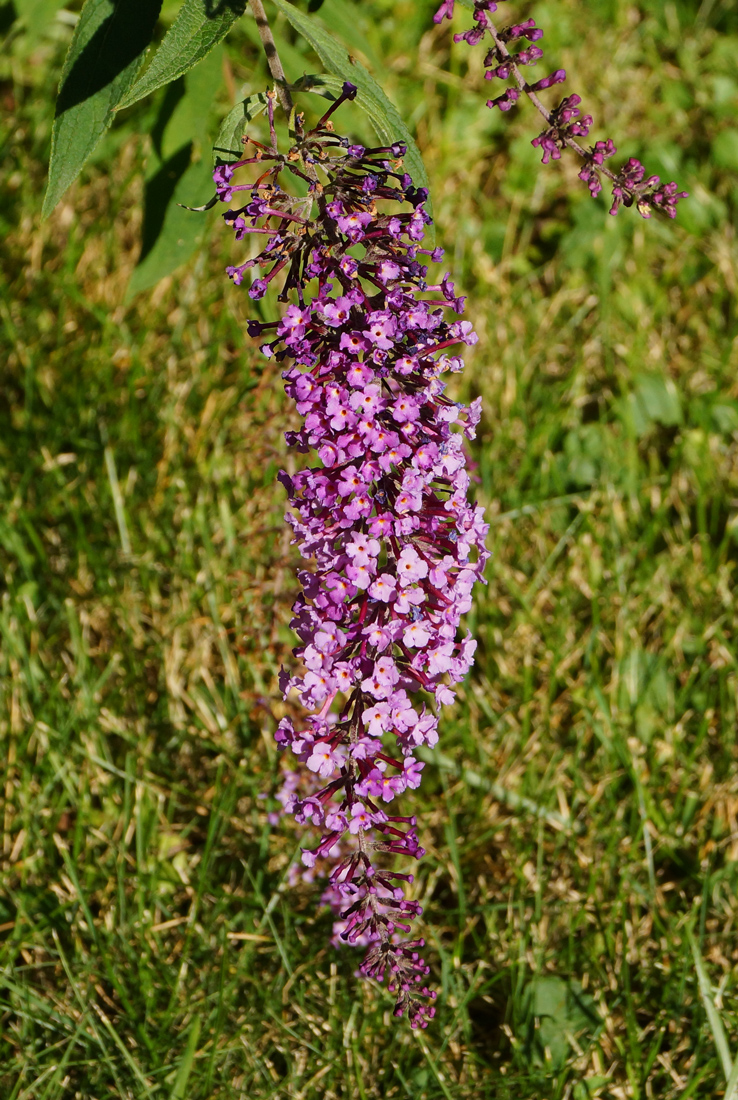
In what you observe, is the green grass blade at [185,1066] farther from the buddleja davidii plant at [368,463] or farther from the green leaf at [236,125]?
the green leaf at [236,125]

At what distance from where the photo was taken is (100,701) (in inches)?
105

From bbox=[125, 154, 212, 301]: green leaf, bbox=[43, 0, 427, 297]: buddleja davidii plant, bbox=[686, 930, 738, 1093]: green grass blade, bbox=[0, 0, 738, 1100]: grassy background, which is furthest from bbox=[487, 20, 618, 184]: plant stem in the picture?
bbox=[686, 930, 738, 1093]: green grass blade

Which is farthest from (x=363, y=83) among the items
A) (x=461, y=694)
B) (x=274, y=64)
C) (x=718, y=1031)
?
(x=718, y=1031)

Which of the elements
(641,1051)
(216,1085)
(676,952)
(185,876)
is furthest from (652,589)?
(216,1085)

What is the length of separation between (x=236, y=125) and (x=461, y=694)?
1551 mm

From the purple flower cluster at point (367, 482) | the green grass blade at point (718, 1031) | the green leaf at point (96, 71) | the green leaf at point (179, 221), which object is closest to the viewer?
the purple flower cluster at point (367, 482)

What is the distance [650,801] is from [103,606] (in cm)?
146

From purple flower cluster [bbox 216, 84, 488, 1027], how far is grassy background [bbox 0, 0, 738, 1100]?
0.69 meters

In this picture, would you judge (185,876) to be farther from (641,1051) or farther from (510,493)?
(510,493)

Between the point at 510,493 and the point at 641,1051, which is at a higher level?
the point at 510,493

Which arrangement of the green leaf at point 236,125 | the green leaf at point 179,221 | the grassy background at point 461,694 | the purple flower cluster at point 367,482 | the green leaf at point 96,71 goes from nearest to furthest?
the purple flower cluster at point 367,482
the green leaf at point 236,125
the green leaf at point 96,71
the grassy background at point 461,694
the green leaf at point 179,221

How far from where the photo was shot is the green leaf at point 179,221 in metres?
2.26

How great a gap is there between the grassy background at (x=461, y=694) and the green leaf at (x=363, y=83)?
70cm

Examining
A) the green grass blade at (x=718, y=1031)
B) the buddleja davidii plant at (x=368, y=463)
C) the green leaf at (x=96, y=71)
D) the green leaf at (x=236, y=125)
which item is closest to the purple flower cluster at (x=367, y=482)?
the buddleja davidii plant at (x=368, y=463)
